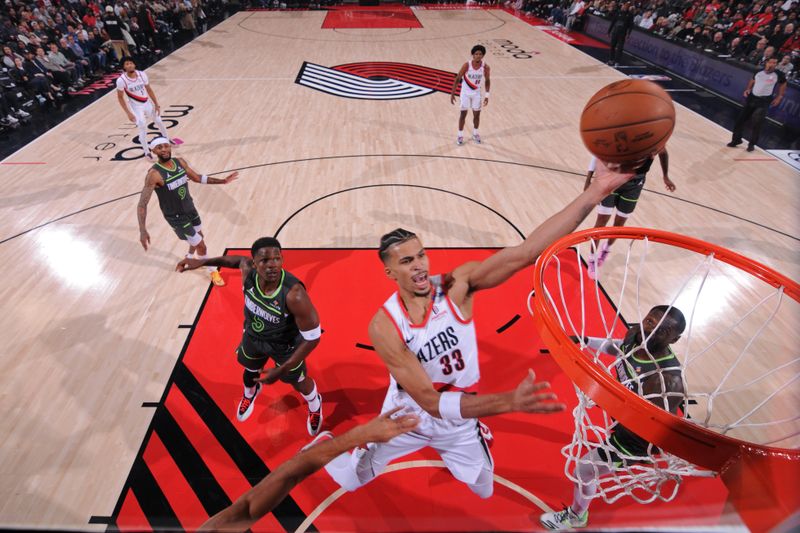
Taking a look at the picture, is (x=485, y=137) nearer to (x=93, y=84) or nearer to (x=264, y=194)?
(x=264, y=194)

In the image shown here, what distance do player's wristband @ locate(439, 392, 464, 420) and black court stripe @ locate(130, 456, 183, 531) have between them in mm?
2070

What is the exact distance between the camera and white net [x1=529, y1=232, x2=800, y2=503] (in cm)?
271

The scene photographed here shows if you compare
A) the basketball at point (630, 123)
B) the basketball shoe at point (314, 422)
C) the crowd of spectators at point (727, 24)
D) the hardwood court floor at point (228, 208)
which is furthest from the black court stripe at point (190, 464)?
the crowd of spectators at point (727, 24)

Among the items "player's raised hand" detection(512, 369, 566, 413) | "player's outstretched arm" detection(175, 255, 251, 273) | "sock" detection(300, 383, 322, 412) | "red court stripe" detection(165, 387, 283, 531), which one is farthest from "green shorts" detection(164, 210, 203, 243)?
"player's raised hand" detection(512, 369, 566, 413)

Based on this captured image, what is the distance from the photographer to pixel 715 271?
5.30 metres

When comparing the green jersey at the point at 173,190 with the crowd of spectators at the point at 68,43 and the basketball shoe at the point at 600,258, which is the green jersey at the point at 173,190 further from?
the crowd of spectators at the point at 68,43

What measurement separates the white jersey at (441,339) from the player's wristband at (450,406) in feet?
1.47

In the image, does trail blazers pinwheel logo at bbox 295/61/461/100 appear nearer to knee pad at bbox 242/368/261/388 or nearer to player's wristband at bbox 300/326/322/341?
knee pad at bbox 242/368/261/388

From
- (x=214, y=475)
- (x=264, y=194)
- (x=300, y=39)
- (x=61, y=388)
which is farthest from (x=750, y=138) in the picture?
(x=300, y=39)

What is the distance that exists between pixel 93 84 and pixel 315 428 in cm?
1285

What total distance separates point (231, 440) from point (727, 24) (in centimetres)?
1729

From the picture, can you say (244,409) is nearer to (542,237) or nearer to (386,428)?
(386,428)

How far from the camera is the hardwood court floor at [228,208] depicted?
12.2 feet

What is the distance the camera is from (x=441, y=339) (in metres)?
2.54
